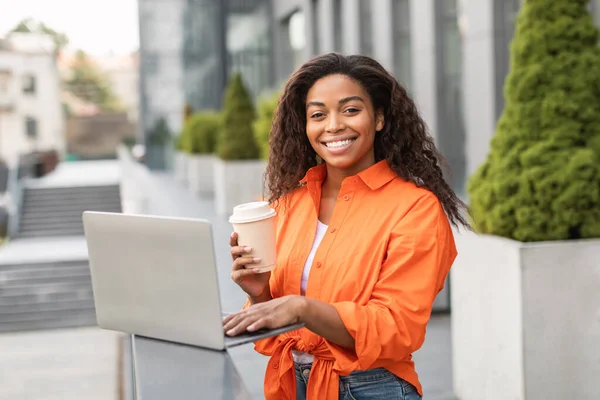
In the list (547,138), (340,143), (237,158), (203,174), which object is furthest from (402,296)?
(203,174)

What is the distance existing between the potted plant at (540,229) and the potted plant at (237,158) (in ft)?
29.2

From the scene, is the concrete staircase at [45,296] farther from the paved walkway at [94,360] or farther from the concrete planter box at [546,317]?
the concrete planter box at [546,317]

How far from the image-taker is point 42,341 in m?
12.5

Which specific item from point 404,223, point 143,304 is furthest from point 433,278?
point 143,304

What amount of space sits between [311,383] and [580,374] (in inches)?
88.4

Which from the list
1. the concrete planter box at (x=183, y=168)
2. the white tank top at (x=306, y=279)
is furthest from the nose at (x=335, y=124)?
the concrete planter box at (x=183, y=168)

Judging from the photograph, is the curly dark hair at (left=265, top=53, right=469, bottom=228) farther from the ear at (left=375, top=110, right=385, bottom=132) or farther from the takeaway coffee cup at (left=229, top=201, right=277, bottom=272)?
the takeaway coffee cup at (left=229, top=201, right=277, bottom=272)

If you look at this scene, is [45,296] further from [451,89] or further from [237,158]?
[451,89]

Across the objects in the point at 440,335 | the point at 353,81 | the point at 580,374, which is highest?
the point at 353,81

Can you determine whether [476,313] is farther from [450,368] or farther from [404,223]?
[404,223]

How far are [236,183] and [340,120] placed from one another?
11.5m

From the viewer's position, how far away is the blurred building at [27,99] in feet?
180

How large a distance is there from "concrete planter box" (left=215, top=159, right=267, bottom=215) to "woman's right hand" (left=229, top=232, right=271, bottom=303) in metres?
11.3

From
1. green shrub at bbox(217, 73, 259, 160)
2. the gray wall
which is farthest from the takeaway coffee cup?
the gray wall
